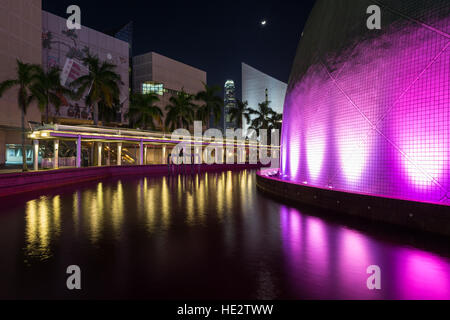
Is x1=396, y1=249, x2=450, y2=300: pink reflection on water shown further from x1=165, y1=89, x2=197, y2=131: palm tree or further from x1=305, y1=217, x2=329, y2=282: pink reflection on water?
x1=165, y1=89, x2=197, y2=131: palm tree

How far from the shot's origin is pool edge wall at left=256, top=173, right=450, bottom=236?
269 inches

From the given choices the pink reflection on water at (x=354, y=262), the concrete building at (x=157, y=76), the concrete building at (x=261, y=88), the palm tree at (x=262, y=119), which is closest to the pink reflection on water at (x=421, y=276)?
the pink reflection on water at (x=354, y=262)

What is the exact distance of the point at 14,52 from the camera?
35.1 metres

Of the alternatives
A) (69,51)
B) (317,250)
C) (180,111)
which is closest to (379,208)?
(317,250)

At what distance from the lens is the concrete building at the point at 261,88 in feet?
251

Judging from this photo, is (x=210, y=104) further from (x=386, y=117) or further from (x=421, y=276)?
(x=421, y=276)

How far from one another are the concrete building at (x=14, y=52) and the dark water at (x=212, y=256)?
109ft

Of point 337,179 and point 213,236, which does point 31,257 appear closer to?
point 213,236

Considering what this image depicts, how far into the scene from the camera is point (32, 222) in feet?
25.6

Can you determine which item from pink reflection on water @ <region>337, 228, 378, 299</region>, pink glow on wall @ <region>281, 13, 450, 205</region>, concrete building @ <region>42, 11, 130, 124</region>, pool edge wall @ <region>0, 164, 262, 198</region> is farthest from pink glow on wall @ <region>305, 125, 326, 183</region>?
concrete building @ <region>42, 11, 130, 124</region>

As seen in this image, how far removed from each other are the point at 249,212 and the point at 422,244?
4.80 m

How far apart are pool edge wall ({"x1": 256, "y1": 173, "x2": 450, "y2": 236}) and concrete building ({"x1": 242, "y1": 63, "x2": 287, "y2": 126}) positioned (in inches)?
2600

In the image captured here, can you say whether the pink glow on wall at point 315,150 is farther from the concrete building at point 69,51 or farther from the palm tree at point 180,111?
the concrete building at point 69,51
